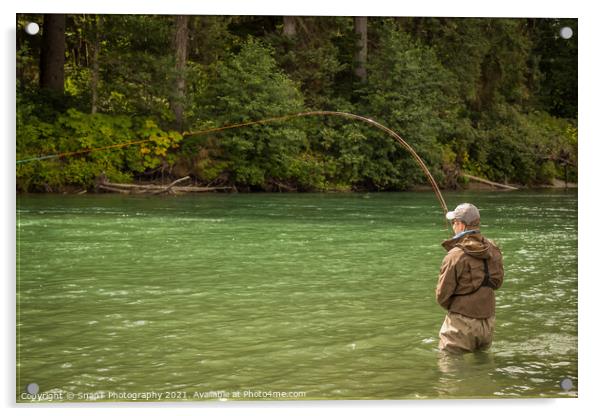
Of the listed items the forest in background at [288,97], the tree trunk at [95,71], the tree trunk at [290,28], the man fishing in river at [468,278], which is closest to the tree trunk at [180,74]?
the forest in background at [288,97]

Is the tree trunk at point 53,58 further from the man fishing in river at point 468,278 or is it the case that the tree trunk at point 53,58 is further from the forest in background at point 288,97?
the man fishing in river at point 468,278

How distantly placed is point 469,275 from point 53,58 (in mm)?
6304

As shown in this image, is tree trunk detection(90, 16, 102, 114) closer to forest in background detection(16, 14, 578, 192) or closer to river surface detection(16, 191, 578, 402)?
forest in background detection(16, 14, 578, 192)

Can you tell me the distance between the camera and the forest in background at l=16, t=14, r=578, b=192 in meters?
8.61

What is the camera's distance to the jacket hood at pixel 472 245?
15.2 ft

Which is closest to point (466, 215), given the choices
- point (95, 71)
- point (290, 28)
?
point (290, 28)

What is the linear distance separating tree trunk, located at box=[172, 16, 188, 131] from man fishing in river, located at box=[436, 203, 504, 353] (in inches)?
217

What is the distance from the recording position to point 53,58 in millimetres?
9461

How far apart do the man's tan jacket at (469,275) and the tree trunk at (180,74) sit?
18.2ft

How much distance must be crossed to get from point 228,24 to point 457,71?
474 centimetres

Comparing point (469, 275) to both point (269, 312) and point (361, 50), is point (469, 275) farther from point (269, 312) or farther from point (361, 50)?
point (361, 50)

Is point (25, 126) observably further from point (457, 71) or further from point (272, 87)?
point (457, 71)
